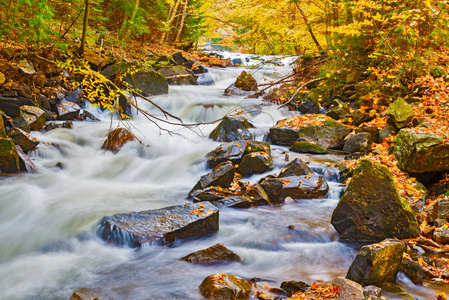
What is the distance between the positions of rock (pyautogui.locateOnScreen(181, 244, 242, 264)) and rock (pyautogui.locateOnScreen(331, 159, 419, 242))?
1822 millimetres

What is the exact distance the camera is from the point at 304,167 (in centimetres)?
691

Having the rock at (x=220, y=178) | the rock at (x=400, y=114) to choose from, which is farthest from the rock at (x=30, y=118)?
the rock at (x=400, y=114)

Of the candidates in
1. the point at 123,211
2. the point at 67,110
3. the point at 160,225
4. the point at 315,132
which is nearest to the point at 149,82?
the point at 67,110

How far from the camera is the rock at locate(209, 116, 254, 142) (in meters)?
9.52

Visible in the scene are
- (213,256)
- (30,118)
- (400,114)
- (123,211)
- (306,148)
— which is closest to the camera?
(213,256)

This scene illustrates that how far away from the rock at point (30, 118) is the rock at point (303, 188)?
6578 millimetres

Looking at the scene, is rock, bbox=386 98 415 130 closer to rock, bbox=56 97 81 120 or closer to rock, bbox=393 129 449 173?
rock, bbox=393 129 449 173

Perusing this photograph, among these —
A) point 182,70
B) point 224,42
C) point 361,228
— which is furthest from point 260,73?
point 361,228

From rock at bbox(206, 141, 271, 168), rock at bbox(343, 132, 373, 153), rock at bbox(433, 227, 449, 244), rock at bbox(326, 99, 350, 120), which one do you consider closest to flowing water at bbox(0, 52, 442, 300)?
rock at bbox(206, 141, 271, 168)

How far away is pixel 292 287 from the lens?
11.6ft

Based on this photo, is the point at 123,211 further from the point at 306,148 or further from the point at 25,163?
the point at 306,148

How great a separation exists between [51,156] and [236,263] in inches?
235

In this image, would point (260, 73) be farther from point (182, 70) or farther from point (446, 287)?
point (446, 287)

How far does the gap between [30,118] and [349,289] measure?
27.9 ft
